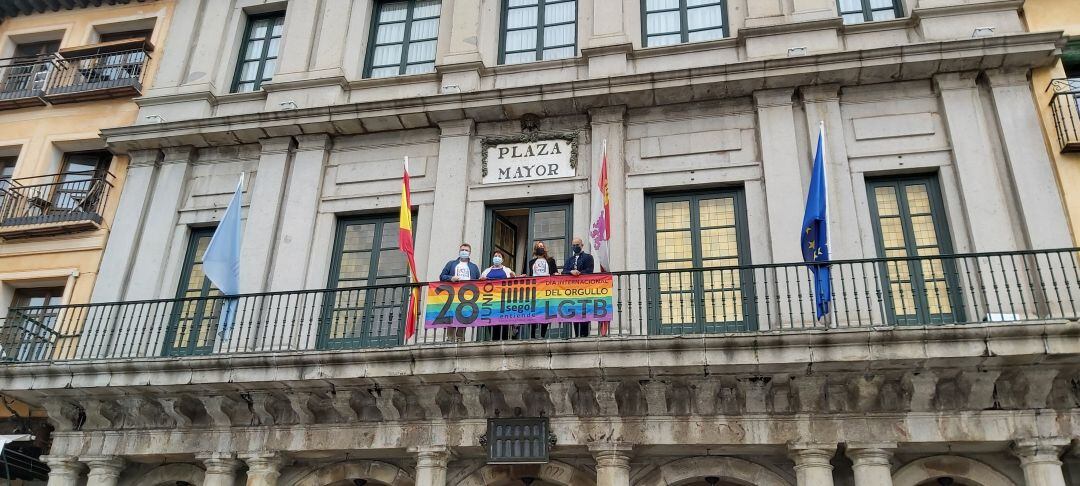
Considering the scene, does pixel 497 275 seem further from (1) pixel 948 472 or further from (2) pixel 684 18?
(1) pixel 948 472

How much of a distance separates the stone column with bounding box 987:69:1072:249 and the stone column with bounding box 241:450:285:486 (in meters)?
10.2

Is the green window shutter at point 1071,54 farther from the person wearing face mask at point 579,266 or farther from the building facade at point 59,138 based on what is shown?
the building facade at point 59,138

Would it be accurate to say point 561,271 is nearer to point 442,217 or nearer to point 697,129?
point 442,217

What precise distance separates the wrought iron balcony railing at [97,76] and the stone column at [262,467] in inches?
303

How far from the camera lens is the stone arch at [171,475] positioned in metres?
12.1

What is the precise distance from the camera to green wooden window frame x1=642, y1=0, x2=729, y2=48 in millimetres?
13367

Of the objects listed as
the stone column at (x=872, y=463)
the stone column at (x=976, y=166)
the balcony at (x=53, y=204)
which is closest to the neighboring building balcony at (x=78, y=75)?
the balcony at (x=53, y=204)

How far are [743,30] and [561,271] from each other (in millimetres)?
4723

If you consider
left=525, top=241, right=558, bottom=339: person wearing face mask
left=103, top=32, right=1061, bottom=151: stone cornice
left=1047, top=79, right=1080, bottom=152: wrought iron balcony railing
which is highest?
left=103, top=32, right=1061, bottom=151: stone cornice

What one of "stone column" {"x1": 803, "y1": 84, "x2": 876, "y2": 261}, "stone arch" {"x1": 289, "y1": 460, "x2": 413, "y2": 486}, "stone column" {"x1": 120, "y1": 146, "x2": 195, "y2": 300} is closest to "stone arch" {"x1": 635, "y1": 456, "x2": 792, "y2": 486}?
"stone column" {"x1": 803, "y1": 84, "x2": 876, "y2": 261}

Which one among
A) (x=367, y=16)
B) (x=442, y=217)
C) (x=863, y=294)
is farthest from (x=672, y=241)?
(x=367, y=16)

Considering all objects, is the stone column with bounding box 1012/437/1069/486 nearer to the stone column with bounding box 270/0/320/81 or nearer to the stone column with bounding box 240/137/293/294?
the stone column with bounding box 240/137/293/294

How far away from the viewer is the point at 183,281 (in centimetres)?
1356

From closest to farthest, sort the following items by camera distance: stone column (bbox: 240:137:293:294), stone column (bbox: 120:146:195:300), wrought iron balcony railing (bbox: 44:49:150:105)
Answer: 1. stone column (bbox: 240:137:293:294)
2. stone column (bbox: 120:146:195:300)
3. wrought iron balcony railing (bbox: 44:49:150:105)
